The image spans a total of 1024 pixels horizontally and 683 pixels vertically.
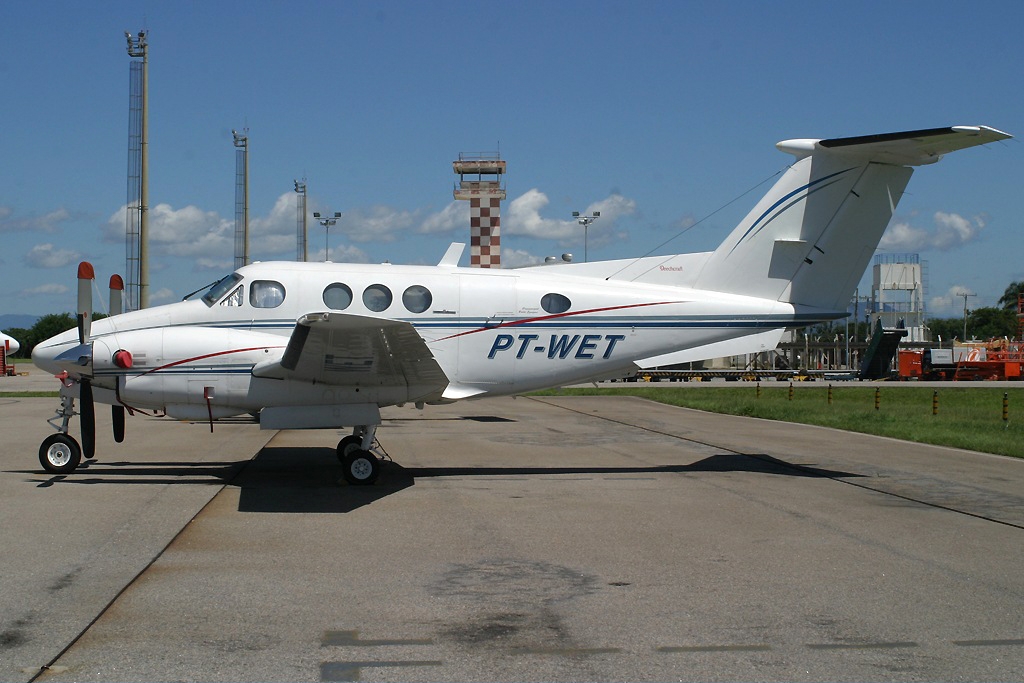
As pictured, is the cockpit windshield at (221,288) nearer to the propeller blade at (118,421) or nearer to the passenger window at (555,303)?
the propeller blade at (118,421)

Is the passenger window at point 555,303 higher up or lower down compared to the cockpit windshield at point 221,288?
lower down

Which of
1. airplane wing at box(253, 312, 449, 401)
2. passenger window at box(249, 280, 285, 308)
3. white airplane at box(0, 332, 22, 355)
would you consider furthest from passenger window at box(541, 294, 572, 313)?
white airplane at box(0, 332, 22, 355)

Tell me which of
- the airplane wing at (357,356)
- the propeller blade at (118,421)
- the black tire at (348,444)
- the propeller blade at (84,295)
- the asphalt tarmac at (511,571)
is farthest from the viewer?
the propeller blade at (118,421)

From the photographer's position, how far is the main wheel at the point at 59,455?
11484 mm

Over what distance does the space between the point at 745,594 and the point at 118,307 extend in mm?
10035

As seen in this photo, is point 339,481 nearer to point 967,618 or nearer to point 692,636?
point 692,636

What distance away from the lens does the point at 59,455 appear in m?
11.6

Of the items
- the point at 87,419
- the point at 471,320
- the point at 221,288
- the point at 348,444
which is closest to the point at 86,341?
the point at 87,419

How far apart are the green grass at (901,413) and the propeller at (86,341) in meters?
14.5

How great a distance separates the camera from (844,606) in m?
6.11

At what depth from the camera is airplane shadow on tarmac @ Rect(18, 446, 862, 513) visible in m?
10.3

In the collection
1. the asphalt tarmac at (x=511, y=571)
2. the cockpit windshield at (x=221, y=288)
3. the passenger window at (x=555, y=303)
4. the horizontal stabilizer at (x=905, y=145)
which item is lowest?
the asphalt tarmac at (x=511, y=571)

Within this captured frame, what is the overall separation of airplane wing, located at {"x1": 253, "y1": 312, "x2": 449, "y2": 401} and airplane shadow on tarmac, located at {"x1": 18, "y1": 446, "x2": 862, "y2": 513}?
52.8 inches

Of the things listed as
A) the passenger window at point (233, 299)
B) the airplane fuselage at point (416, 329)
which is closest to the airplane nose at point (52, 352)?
the airplane fuselage at point (416, 329)
